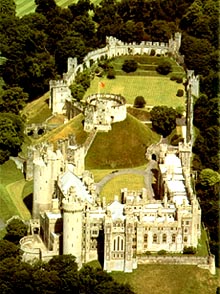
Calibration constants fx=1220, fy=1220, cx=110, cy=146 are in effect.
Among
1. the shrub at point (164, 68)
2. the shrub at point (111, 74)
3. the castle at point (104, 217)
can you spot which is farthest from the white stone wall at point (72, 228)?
the shrub at point (164, 68)

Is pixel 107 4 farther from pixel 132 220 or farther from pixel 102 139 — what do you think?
pixel 132 220

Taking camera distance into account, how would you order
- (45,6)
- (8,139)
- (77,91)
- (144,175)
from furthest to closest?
(45,6) < (77,91) < (8,139) < (144,175)

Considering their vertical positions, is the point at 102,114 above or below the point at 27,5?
below

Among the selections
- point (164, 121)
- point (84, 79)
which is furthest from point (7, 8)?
point (164, 121)

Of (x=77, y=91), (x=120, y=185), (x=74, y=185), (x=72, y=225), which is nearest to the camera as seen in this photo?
(x=72, y=225)

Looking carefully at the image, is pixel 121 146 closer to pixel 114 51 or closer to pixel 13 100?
pixel 13 100

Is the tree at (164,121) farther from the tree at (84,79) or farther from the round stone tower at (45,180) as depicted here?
the round stone tower at (45,180)

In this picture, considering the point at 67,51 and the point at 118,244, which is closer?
the point at 118,244
